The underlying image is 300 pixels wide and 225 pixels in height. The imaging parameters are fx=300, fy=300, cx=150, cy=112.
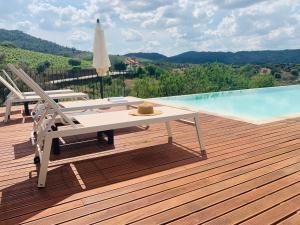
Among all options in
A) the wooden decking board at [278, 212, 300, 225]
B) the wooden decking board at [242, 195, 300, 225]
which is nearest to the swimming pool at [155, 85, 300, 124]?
the wooden decking board at [242, 195, 300, 225]

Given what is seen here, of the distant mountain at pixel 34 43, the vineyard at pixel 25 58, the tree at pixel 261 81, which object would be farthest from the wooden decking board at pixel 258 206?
the distant mountain at pixel 34 43

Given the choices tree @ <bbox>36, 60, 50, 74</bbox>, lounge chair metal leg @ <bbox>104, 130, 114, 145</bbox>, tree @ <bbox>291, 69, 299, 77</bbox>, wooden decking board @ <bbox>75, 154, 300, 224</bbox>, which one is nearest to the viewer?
→ wooden decking board @ <bbox>75, 154, 300, 224</bbox>

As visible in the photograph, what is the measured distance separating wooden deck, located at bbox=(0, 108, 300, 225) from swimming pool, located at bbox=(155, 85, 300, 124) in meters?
3.90

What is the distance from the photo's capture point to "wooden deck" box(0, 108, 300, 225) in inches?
88.5

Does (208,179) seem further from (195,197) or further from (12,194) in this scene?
(12,194)

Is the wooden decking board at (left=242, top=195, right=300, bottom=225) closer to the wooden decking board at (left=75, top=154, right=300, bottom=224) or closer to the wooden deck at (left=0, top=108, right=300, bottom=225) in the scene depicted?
the wooden deck at (left=0, top=108, right=300, bottom=225)

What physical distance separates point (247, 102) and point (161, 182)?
708 cm

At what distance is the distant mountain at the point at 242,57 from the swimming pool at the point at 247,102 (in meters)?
35.9

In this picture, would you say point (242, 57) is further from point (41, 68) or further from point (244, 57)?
point (41, 68)

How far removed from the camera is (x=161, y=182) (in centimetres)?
283

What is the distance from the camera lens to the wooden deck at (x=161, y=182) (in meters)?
2.25

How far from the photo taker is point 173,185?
9.03 ft

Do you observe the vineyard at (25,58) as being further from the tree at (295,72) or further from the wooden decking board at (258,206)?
the wooden decking board at (258,206)

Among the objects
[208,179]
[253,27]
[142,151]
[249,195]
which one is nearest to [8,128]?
[142,151]
